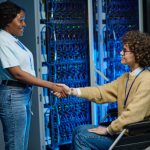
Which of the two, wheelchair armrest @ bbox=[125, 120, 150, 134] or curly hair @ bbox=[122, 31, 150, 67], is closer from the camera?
wheelchair armrest @ bbox=[125, 120, 150, 134]

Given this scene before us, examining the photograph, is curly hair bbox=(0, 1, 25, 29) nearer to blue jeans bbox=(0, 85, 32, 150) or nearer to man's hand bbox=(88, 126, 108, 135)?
blue jeans bbox=(0, 85, 32, 150)

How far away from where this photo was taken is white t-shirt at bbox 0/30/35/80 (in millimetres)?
2438

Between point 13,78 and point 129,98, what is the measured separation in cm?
84

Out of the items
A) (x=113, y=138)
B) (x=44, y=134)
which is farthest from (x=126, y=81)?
(x=44, y=134)

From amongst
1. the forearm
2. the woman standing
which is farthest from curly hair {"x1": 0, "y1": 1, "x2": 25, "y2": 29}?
the forearm

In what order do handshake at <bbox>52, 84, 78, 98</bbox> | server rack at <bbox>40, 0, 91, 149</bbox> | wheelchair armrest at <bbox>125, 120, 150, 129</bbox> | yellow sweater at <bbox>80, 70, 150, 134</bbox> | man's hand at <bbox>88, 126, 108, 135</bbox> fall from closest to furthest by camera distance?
wheelchair armrest at <bbox>125, 120, 150, 129</bbox> → yellow sweater at <bbox>80, 70, 150, 134</bbox> → man's hand at <bbox>88, 126, 108, 135</bbox> → handshake at <bbox>52, 84, 78, 98</bbox> → server rack at <bbox>40, 0, 91, 149</bbox>

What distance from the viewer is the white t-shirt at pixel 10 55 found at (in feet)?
8.00

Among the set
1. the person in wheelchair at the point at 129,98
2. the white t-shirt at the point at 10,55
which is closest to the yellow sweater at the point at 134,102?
the person in wheelchair at the point at 129,98

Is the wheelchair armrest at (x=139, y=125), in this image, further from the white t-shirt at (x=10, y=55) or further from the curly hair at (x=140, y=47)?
the white t-shirt at (x=10, y=55)

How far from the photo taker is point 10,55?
244 centimetres

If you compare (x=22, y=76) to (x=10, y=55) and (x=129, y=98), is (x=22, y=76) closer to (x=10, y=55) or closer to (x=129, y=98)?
(x=10, y=55)

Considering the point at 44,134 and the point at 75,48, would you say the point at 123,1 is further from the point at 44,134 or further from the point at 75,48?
the point at 44,134

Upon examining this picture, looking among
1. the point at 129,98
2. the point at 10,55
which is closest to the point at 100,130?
the point at 129,98

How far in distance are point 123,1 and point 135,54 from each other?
1.95 m
